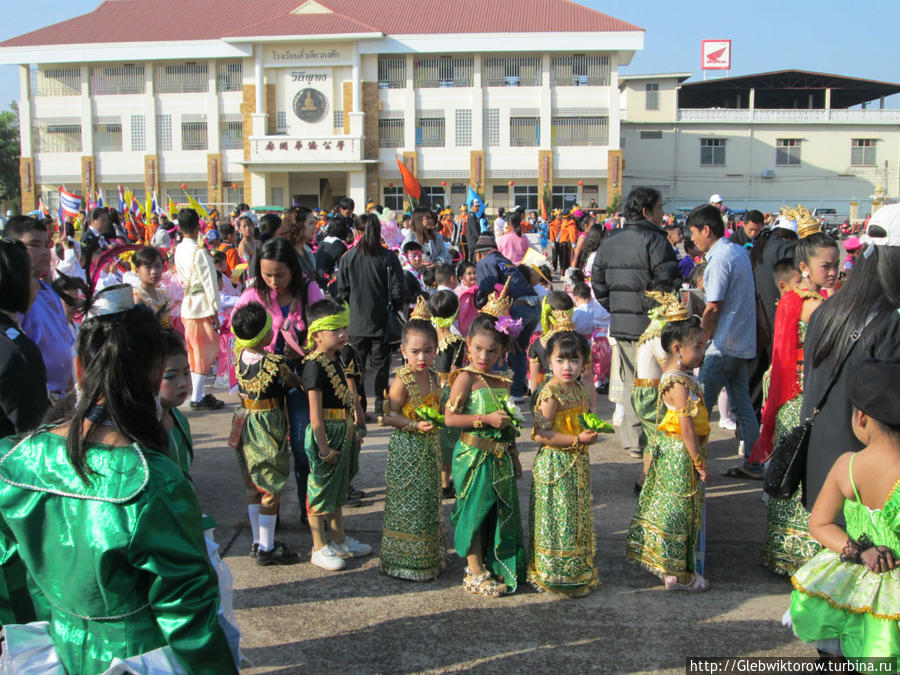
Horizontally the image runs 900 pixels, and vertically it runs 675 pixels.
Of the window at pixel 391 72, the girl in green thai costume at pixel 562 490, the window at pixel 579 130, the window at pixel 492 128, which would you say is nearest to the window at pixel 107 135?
the window at pixel 391 72

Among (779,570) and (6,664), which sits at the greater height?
(6,664)

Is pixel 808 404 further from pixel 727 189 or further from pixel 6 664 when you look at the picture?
pixel 727 189

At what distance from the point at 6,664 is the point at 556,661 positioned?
2107 millimetres

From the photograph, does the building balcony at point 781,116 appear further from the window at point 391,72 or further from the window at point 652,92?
the window at point 391,72

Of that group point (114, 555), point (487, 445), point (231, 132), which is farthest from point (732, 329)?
point (231, 132)

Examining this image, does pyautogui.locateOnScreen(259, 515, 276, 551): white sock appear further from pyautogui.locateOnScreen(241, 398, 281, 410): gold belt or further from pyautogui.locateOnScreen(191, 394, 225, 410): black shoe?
pyautogui.locateOnScreen(191, 394, 225, 410): black shoe

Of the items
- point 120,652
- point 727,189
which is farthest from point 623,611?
point 727,189

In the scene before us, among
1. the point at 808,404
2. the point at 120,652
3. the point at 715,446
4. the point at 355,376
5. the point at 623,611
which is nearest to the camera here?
the point at 120,652

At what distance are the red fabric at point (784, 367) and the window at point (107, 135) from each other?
4263 cm

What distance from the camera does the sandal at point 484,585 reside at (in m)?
3.82

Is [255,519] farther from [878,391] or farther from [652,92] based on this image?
[652,92]

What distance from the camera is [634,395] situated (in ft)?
18.0

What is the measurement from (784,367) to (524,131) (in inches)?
1458

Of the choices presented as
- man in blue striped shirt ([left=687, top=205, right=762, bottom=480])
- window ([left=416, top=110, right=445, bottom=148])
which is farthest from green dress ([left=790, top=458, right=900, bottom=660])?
window ([left=416, top=110, right=445, bottom=148])
